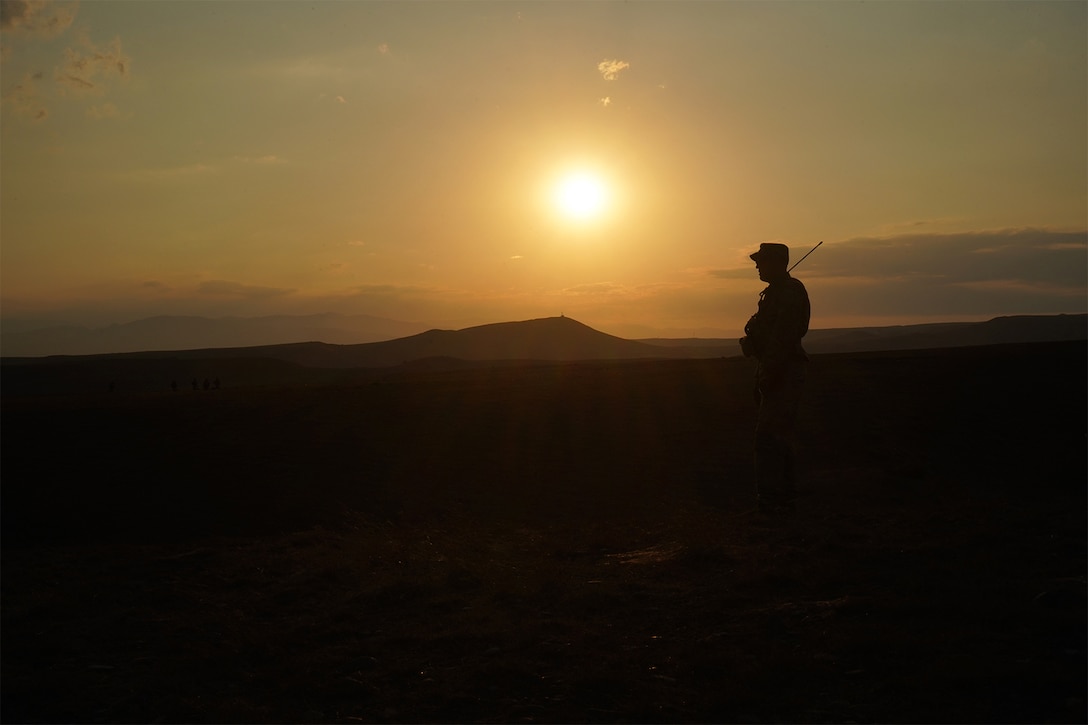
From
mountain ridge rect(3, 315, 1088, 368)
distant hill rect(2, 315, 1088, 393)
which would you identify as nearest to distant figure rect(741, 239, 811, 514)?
distant hill rect(2, 315, 1088, 393)

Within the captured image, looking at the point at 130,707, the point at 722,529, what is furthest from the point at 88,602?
the point at 722,529

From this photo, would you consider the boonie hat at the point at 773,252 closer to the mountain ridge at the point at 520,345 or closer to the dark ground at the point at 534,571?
the dark ground at the point at 534,571

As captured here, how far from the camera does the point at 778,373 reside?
33.3 ft

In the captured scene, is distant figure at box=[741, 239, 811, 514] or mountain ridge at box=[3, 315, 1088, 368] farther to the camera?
mountain ridge at box=[3, 315, 1088, 368]

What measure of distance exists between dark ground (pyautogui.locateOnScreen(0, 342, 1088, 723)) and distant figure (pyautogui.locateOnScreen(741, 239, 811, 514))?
0.52m

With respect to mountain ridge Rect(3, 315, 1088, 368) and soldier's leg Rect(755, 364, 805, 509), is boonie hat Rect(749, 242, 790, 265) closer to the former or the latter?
soldier's leg Rect(755, 364, 805, 509)

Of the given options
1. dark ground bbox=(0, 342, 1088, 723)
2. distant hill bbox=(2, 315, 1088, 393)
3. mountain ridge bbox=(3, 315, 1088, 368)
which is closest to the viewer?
dark ground bbox=(0, 342, 1088, 723)

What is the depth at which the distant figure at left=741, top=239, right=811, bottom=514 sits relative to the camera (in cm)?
1004

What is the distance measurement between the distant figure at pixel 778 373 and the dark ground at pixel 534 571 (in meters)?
0.52

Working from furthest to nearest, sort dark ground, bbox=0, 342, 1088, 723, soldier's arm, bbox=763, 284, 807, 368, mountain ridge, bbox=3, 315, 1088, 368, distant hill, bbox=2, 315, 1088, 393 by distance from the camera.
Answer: mountain ridge, bbox=3, 315, 1088, 368 → distant hill, bbox=2, 315, 1088, 393 → soldier's arm, bbox=763, 284, 807, 368 → dark ground, bbox=0, 342, 1088, 723

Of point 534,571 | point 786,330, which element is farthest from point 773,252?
point 534,571

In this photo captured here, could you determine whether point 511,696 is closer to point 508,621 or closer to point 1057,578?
point 508,621

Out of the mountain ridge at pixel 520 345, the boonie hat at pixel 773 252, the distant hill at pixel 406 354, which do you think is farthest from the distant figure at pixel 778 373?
the mountain ridge at pixel 520 345

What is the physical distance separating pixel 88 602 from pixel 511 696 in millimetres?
4496
